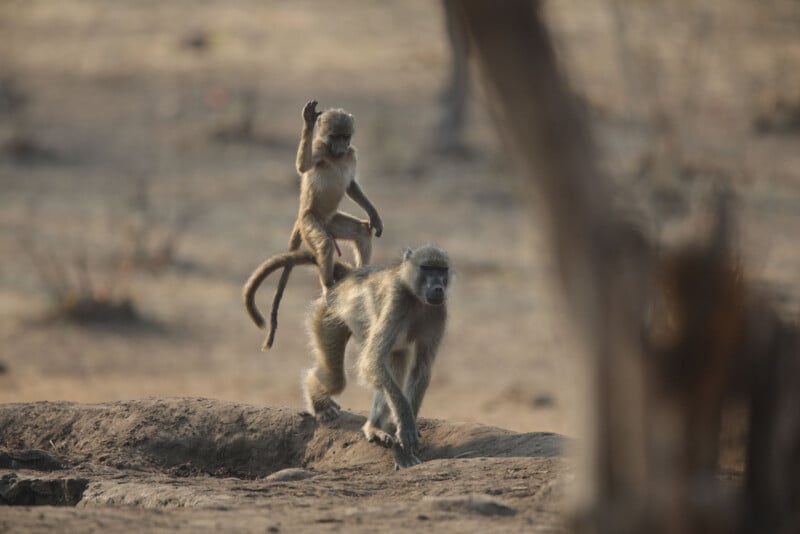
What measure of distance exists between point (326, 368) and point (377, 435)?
2.40 feet

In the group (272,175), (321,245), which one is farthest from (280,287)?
(272,175)

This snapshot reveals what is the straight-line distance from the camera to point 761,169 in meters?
21.9

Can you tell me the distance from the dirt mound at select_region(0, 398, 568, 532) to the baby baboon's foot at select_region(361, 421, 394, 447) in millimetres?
51

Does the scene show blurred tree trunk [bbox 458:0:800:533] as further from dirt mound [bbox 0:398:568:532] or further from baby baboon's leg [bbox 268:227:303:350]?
baby baboon's leg [bbox 268:227:303:350]

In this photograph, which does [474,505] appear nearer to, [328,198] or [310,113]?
[310,113]

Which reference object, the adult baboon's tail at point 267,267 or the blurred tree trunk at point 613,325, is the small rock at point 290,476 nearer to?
the adult baboon's tail at point 267,267

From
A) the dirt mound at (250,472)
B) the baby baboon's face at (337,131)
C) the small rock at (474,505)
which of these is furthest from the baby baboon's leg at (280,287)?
the small rock at (474,505)

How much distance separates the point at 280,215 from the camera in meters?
19.7

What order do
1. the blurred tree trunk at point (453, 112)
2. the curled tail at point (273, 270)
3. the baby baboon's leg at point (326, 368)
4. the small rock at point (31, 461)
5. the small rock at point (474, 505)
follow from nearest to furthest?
the small rock at point (474, 505), the small rock at point (31, 461), the baby baboon's leg at point (326, 368), the curled tail at point (273, 270), the blurred tree trunk at point (453, 112)

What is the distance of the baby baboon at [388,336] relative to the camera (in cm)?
715

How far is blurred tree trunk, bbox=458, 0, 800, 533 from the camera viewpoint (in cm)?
360

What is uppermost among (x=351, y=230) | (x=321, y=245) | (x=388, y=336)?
(x=351, y=230)

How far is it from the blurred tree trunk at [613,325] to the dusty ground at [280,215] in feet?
0.43

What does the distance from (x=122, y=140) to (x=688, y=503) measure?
20903 mm
